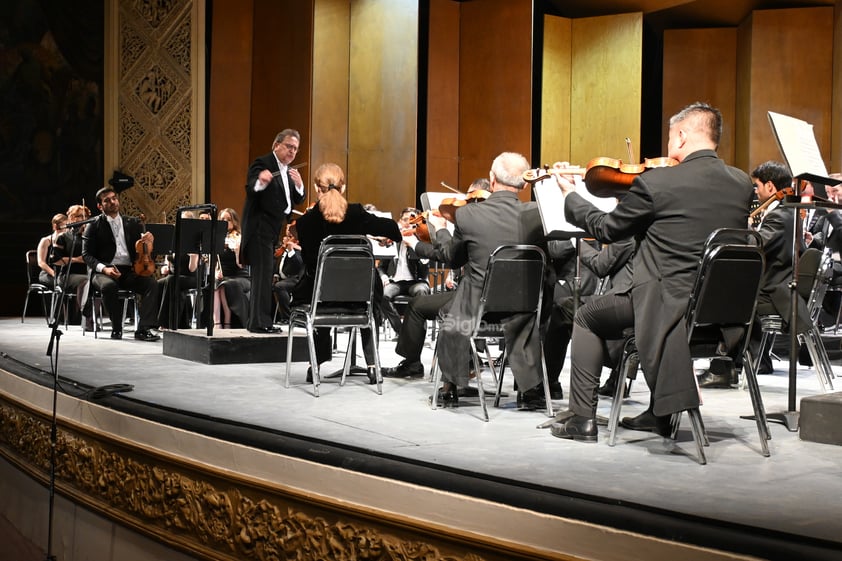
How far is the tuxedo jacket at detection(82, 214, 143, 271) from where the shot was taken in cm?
707

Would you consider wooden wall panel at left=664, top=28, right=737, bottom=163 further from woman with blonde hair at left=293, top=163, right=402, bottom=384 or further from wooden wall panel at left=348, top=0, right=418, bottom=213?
woman with blonde hair at left=293, top=163, right=402, bottom=384

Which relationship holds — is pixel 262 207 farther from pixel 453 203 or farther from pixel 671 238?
pixel 671 238

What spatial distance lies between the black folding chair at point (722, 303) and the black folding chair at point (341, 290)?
63.3 inches

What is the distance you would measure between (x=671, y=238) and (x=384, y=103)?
7.34m

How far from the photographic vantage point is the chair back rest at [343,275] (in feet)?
14.0

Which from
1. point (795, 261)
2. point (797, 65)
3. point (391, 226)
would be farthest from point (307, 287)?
point (797, 65)

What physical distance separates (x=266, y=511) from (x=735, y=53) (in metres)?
10.3

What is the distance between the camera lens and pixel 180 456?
3322 millimetres

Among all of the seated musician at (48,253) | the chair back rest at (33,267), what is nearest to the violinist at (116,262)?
the seated musician at (48,253)

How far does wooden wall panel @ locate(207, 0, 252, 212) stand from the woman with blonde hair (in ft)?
16.9

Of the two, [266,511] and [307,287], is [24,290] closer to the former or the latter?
[307,287]

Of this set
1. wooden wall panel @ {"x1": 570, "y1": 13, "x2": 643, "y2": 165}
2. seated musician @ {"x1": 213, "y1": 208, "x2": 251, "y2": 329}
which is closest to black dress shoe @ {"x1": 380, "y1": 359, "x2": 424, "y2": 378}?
seated musician @ {"x1": 213, "y1": 208, "x2": 251, "y2": 329}

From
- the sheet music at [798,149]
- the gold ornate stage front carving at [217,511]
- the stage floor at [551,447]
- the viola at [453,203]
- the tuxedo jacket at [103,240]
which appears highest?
the sheet music at [798,149]

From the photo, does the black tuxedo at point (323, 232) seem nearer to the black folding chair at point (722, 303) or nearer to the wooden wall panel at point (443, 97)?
the black folding chair at point (722, 303)
